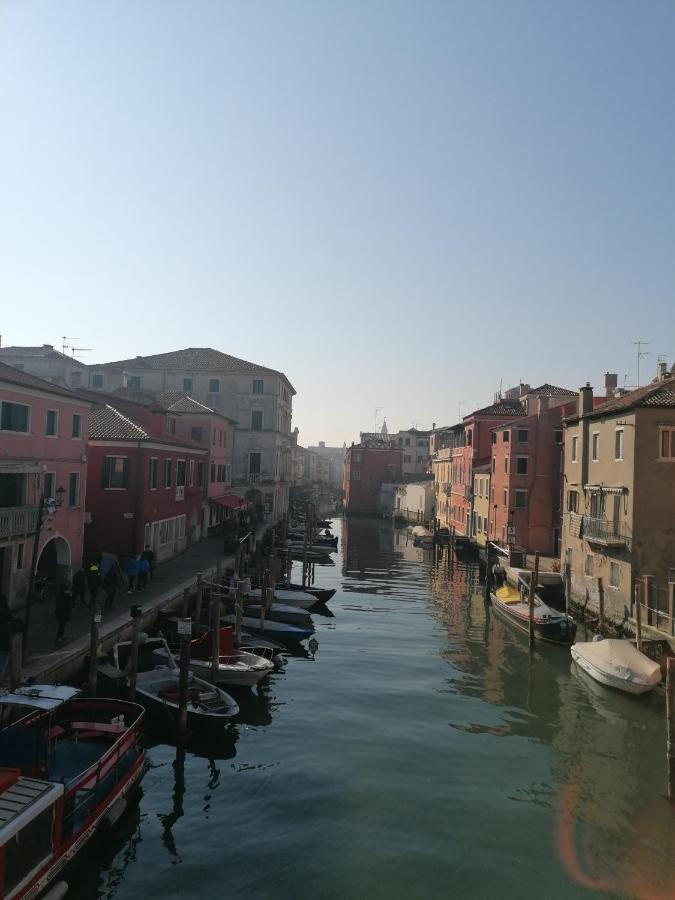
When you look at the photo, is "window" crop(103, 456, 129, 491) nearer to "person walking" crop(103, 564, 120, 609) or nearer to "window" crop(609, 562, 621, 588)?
"person walking" crop(103, 564, 120, 609)

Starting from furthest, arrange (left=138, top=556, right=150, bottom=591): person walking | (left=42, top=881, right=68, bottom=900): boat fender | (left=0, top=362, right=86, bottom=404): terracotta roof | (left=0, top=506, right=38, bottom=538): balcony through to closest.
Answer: (left=138, top=556, right=150, bottom=591): person walking
(left=0, top=362, right=86, bottom=404): terracotta roof
(left=0, top=506, right=38, bottom=538): balcony
(left=42, top=881, right=68, bottom=900): boat fender

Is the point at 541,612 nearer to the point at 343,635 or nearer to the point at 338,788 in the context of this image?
the point at 343,635

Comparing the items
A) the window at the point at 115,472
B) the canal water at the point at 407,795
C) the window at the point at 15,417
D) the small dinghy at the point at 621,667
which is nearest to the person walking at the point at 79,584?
the window at the point at 15,417

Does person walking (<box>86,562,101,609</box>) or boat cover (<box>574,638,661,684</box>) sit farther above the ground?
person walking (<box>86,562,101,609</box>)

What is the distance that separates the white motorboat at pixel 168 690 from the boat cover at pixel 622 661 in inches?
441

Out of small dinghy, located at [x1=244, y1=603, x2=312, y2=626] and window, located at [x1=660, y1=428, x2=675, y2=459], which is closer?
window, located at [x1=660, y1=428, x2=675, y2=459]

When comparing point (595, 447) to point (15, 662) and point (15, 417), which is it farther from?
point (15, 662)

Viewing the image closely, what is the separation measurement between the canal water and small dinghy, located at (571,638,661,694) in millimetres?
391

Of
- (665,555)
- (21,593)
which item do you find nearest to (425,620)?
(665,555)

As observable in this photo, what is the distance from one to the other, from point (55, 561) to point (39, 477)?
4298 mm

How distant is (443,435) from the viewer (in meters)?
73.2

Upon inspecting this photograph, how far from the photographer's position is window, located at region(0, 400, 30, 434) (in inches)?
832

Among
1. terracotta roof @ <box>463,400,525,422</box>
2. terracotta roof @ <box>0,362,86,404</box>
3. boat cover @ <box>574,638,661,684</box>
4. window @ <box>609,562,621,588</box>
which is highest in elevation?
terracotta roof @ <box>463,400,525,422</box>

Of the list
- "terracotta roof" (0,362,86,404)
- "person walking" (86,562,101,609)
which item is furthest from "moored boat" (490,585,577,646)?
"terracotta roof" (0,362,86,404)
